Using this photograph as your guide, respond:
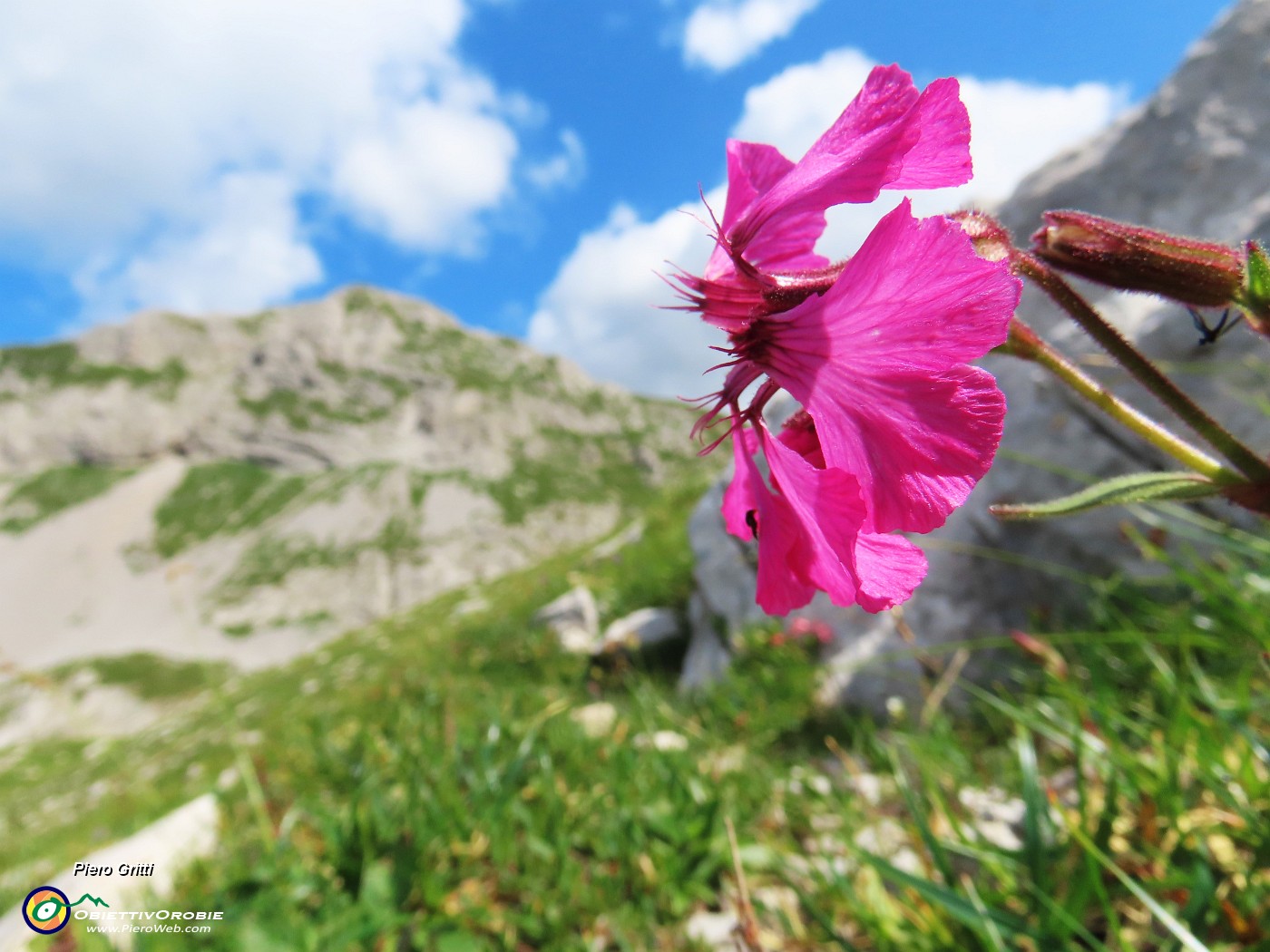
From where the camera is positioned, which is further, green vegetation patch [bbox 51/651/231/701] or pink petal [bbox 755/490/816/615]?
green vegetation patch [bbox 51/651/231/701]

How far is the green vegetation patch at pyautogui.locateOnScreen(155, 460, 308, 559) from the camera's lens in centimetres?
6381

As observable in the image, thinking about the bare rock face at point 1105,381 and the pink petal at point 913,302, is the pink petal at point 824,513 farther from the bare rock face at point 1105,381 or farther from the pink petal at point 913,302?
the bare rock face at point 1105,381

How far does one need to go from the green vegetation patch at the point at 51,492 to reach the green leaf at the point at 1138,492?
278ft

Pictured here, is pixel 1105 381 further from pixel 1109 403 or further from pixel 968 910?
pixel 1109 403

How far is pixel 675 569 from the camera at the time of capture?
809 centimetres

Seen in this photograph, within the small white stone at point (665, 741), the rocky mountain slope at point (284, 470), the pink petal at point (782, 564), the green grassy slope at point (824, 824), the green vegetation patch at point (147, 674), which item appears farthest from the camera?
the rocky mountain slope at point (284, 470)

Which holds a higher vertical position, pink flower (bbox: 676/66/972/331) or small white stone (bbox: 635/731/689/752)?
pink flower (bbox: 676/66/972/331)

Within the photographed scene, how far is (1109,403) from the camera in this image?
0.84 m

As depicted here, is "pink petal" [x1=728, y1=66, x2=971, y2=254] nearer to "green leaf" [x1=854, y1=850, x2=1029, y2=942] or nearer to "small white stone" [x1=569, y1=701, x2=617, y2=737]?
"green leaf" [x1=854, y1=850, x2=1029, y2=942]

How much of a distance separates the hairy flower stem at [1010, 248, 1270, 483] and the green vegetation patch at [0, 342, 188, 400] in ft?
300

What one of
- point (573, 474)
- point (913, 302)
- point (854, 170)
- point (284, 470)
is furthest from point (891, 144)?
point (284, 470)

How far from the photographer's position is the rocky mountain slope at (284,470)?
182ft

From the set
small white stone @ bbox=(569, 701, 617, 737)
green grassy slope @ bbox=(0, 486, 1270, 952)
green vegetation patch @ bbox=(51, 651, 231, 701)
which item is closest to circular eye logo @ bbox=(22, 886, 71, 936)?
green grassy slope @ bbox=(0, 486, 1270, 952)

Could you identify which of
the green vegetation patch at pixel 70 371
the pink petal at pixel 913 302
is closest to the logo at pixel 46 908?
the pink petal at pixel 913 302
